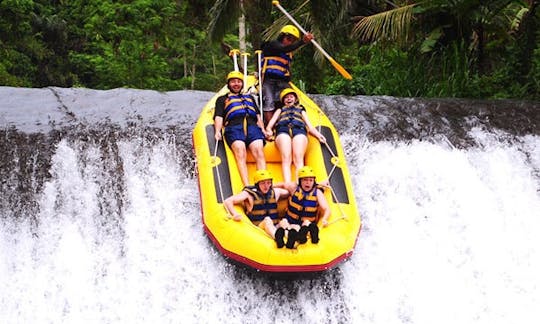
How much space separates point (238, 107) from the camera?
20.7 feet

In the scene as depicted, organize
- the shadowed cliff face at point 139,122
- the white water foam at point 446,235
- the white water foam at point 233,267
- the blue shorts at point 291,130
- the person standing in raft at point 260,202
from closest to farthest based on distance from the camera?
the white water foam at point 233,267, the person standing in raft at point 260,202, the white water foam at point 446,235, the blue shorts at point 291,130, the shadowed cliff face at point 139,122

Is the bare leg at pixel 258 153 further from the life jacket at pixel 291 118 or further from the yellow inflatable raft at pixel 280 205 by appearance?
the life jacket at pixel 291 118

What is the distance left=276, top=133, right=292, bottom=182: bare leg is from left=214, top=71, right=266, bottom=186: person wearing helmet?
16 cm

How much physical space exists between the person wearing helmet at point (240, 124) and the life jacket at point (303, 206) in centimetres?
61

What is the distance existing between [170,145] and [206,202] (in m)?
1.43

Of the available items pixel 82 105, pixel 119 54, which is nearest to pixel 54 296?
pixel 82 105

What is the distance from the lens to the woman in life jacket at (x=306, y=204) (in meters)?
5.41

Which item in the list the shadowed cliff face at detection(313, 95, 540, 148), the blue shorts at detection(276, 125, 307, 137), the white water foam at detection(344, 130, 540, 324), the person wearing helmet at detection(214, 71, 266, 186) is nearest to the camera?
the white water foam at detection(344, 130, 540, 324)

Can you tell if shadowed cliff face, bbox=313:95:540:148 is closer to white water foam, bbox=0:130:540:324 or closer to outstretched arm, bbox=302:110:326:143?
white water foam, bbox=0:130:540:324

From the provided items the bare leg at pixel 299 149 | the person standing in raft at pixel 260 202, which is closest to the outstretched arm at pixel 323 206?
the person standing in raft at pixel 260 202

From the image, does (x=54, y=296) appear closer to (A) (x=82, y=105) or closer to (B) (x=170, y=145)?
(B) (x=170, y=145)

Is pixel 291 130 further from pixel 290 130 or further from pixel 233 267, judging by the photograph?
pixel 233 267

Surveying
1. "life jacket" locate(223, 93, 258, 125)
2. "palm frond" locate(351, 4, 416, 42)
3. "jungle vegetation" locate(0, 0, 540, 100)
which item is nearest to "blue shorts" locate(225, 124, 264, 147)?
"life jacket" locate(223, 93, 258, 125)

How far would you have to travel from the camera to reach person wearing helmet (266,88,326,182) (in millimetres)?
6145
